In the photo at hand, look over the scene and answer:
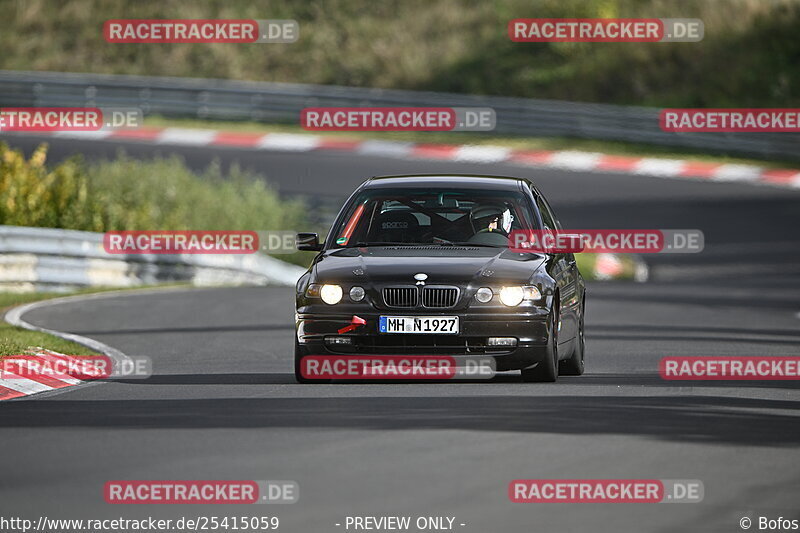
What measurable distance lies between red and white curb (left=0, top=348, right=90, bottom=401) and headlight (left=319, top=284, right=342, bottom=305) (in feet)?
6.64

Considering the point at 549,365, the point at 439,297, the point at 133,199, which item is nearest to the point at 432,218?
the point at 439,297

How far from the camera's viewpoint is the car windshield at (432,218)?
13180 millimetres

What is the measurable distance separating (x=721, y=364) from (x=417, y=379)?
323 cm

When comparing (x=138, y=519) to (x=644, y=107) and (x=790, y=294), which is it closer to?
(x=790, y=294)

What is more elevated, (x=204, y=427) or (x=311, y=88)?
(x=311, y=88)

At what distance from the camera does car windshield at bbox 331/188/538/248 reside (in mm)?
13180

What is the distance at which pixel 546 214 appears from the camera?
45.5ft

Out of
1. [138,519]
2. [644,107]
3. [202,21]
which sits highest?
[202,21]

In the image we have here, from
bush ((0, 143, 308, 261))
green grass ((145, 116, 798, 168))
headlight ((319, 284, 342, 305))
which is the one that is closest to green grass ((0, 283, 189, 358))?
headlight ((319, 284, 342, 305))

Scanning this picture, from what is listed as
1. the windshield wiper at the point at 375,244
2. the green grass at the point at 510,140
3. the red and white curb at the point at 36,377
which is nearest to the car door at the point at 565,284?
the windshield wiper at the point at 375,244

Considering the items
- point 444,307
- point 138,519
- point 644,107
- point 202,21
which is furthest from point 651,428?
point 202,21

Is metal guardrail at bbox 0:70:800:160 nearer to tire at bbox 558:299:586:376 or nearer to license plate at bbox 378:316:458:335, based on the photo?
tire at bbox 558:299:586:376

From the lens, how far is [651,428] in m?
10.1

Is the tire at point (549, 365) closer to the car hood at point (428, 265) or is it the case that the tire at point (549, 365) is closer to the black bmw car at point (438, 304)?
the black bmw car at point (438, 304)
